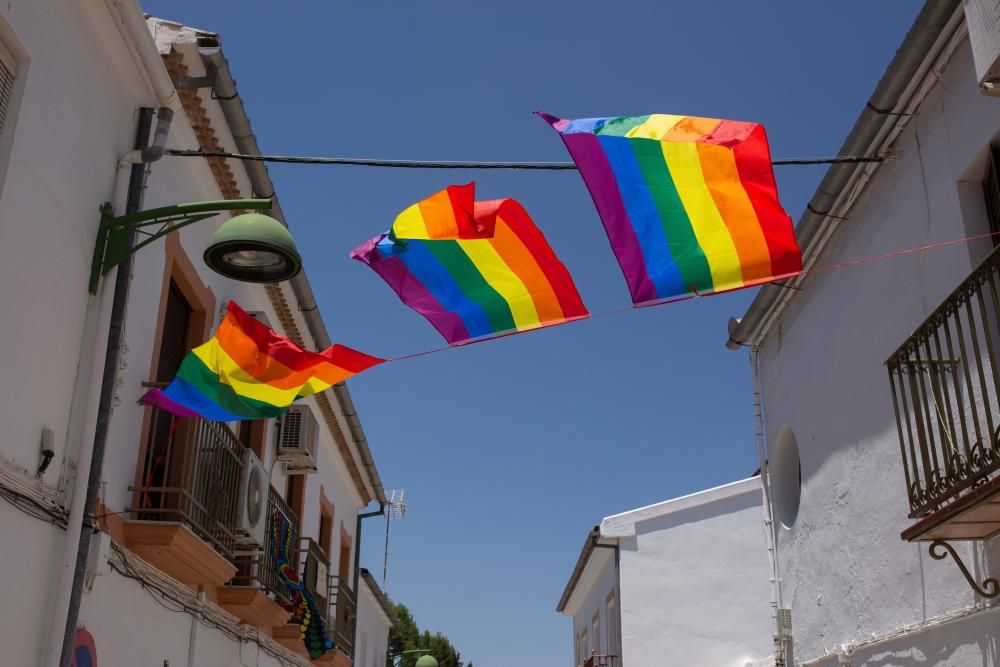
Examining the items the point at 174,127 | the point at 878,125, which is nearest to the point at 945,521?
the point at 878,125

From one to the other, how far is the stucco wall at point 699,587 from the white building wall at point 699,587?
16 mm

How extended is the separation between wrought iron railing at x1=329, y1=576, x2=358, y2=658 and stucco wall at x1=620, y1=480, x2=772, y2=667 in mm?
4406

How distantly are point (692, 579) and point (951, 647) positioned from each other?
35.9ft

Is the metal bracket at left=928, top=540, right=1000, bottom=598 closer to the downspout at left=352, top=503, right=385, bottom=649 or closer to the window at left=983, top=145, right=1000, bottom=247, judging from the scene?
the window at left=983, top=145, right=1000, bottom=247

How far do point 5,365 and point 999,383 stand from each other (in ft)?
15.6

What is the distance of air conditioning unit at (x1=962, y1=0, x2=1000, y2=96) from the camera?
486 centimetres

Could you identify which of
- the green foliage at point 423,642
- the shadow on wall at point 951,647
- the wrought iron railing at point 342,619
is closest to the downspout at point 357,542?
the wrought iron railing at point 342,619

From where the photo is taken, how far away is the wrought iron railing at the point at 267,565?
29.3 ft

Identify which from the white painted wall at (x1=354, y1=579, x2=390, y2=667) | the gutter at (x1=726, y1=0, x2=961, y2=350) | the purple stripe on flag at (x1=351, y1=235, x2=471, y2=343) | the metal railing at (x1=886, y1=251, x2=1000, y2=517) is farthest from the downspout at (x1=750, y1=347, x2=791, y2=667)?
the white painted wall at (x1=354, y1=579, x2=390, y2=667)

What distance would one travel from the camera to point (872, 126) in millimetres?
7277

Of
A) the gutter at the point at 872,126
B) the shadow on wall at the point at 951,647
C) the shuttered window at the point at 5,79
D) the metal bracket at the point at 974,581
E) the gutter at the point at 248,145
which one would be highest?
the gutter at the point at 248,145

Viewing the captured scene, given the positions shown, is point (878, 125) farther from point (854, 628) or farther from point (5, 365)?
point (5, 365)

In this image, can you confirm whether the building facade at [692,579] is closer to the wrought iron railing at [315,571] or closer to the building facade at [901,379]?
the wrought iron railing at [315,571]

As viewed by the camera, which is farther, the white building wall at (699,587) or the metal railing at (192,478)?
the white building wall at (699,587)
